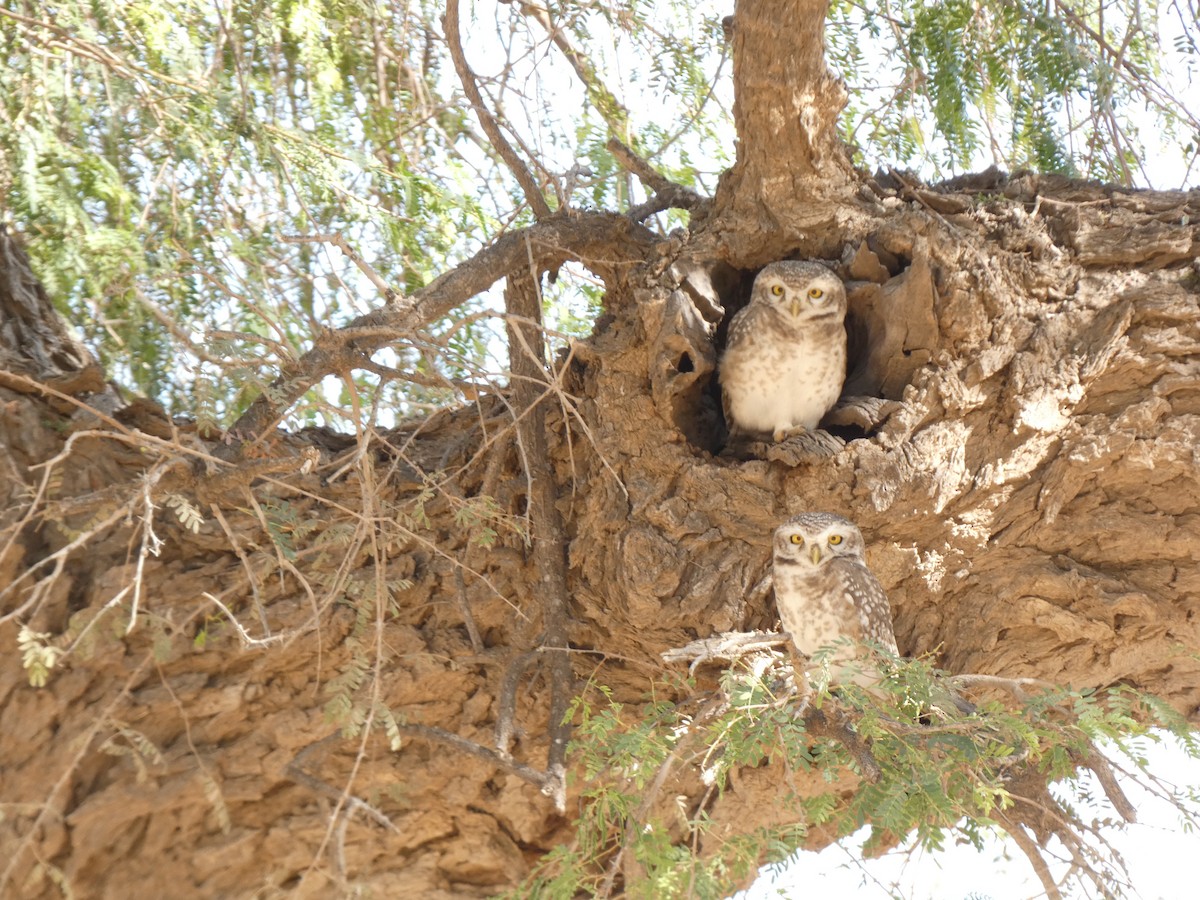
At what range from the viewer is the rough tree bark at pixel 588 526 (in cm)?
300

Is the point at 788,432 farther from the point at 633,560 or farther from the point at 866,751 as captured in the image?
the point at 866,751

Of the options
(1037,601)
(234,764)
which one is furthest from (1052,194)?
(234,764)

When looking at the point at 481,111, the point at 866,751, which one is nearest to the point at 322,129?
the point at 481,111

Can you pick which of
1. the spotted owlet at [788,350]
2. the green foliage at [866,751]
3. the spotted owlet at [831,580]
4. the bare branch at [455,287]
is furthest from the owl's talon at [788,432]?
the green foliage at [866,751]

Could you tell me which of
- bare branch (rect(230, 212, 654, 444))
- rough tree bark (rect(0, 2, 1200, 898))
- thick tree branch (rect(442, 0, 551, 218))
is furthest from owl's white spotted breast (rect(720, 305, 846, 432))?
thick tree branch (rect(442, 0, 551, 218))

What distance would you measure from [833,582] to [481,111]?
153 cm

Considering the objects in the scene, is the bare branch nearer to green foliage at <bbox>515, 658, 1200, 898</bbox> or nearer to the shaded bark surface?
the shaded bark surface

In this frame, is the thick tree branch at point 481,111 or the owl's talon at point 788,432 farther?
the thick tree branch at point 481,111

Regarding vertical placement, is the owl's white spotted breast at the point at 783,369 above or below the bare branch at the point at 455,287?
below

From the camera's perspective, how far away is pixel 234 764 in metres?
3.29

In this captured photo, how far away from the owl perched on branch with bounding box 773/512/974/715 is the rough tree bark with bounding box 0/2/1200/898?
0.34ft

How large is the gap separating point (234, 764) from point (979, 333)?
2.25 meters

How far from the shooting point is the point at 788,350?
3.21m

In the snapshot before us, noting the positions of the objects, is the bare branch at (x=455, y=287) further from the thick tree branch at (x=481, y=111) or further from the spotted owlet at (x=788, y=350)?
the spotted owlet at (x=788, y=350)
